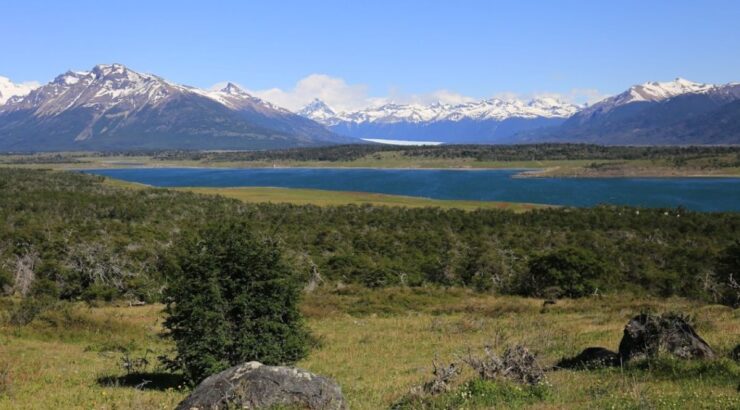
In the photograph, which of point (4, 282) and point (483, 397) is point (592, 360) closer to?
point (483, 397)

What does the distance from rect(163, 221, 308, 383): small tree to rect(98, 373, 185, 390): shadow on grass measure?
851 mm

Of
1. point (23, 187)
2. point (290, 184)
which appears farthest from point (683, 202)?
point (23, 187)

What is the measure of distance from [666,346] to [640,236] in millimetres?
58975

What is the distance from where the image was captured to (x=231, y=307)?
54.7 feet

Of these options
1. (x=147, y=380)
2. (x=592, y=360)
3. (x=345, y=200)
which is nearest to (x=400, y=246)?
(x=147, y=380)

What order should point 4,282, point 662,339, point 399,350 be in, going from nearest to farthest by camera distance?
1. point 662,339
2. point 399,350
3. point 4,282

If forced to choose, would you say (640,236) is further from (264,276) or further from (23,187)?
(23,187)

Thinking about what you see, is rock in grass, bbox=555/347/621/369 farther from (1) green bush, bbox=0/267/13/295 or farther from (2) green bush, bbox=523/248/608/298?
(1) green bush, bbox=0/267/13/295

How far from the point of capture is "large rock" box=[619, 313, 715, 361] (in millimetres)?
14680

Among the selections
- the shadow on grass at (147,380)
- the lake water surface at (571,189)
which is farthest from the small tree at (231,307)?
the lake water surface at (571,189)

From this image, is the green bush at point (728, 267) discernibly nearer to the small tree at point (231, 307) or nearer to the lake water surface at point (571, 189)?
the small tree at point (231, 307)

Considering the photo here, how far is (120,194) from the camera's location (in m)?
99.2

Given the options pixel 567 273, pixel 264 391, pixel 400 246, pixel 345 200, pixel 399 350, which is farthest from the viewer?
pixel 345 200

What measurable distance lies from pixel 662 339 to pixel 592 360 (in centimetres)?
190
